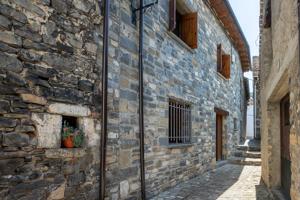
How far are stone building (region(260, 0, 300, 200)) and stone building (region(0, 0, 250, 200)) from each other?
1655 millimetres

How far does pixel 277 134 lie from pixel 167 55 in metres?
2.54

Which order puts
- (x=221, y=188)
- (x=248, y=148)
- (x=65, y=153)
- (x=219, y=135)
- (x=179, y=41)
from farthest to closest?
(x=248, y=148) → (x=219, y=135) → (x=179, y=41) → (x=221, y=188) → (x=65, y=153)

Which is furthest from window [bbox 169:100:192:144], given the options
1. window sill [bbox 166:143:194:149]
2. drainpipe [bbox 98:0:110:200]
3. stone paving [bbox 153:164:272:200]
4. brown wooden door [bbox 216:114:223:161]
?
brown wooden door [bbox 216:114:223:161]

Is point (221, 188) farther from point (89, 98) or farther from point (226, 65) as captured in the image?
point (226, 65)

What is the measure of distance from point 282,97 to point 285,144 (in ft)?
2.60

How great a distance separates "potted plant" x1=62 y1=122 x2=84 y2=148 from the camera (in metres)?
3.28

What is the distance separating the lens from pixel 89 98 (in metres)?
3.61

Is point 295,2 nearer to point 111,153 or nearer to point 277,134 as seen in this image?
point 111,153

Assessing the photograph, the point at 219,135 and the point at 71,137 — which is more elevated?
the point at 71,137

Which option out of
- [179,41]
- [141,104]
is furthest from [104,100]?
[179,41]

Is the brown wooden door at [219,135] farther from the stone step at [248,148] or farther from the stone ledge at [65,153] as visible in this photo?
the stone ledge at [65,153]

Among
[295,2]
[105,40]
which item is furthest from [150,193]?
[295,2]

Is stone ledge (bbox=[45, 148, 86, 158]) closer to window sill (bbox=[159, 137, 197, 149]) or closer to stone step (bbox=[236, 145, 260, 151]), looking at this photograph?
window sill (bbox=[159, 137, 197, 149])

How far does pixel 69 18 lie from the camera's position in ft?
11.0
